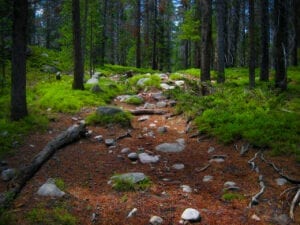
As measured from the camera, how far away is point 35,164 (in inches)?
296

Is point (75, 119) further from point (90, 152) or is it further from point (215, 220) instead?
point (215, 220)

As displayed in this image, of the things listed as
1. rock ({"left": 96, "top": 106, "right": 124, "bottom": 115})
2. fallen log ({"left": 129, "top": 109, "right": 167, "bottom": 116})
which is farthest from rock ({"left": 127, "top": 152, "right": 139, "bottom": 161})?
fallen log ({"left": 129, "top": 109, "right": 167, "bottom": 116})

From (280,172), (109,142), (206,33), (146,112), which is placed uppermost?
(206,33)

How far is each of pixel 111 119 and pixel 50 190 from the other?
4.78 meters

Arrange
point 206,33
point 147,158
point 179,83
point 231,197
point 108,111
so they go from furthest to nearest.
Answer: point 179,83
point 206,33
point 108,111
point 147,158
point 231,197

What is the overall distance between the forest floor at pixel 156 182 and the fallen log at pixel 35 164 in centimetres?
13

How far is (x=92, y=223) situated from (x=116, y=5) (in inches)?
1791

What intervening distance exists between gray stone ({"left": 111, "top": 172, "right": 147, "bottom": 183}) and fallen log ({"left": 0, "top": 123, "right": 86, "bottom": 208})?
1780mm

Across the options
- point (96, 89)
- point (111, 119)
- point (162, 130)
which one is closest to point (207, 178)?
point (162, 130)

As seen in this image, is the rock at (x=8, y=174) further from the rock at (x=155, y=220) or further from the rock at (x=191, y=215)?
the rock at (x=191, y=215)

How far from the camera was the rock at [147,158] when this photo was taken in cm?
809

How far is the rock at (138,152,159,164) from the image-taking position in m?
8.09

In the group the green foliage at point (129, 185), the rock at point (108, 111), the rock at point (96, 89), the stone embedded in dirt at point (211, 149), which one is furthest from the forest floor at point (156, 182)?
the rock at point (96, 89)

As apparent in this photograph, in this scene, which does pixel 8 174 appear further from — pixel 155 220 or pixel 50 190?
pixel 155 220
